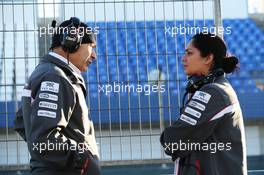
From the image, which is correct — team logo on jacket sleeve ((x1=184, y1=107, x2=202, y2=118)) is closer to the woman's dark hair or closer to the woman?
the woman

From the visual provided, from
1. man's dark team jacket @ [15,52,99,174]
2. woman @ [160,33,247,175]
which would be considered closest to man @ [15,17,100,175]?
man's dark team jacket @ [15,52,99,174]

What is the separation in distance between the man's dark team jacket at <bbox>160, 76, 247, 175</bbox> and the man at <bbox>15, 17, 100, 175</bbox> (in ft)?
1.31

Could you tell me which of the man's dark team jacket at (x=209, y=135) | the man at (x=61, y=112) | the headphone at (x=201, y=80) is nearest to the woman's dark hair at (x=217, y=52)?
the headphone at (x=201, y=80)

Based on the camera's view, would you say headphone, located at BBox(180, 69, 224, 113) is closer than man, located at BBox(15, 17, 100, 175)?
No

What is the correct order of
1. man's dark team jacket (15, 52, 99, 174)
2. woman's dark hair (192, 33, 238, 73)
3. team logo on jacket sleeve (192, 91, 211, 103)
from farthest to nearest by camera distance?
woman's dark hair (192, 33, 238, 73)
team logo on jacket sleeve (192, 91, 211, 103)
man's dark team jacket (15, 52, 99, 174)

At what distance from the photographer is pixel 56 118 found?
91.9 inches

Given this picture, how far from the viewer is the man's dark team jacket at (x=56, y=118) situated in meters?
2.33

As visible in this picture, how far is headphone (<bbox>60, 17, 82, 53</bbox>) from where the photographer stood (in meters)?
2.48

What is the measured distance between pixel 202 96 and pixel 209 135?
0.59ft

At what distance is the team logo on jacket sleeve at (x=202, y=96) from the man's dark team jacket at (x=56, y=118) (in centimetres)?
52

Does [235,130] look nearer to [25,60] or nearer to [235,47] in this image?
[25,60]

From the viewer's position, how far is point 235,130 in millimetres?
2482

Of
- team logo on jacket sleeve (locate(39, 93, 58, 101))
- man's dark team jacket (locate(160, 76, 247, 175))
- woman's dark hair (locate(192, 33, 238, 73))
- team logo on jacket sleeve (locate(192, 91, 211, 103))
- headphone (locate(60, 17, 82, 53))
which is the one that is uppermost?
headphone (locate(60, 17, 82, 53))

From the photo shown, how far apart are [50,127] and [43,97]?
14 cm
